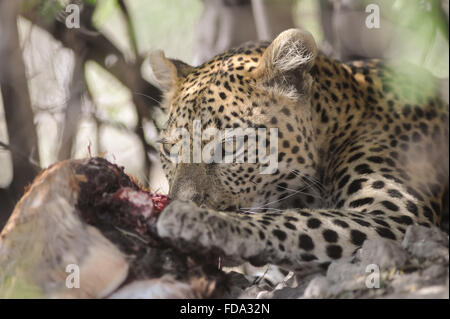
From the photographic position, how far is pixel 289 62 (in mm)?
4555

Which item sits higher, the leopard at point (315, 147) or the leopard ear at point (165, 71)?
the leopard ear at point (165, 71)

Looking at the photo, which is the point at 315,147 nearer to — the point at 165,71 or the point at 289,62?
the point at 289,62

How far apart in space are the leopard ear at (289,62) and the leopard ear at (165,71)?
0.96m

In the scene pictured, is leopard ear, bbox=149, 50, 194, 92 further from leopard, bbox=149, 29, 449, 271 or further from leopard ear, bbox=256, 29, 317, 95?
leopard ear, bbox=256, 29, 317, 95

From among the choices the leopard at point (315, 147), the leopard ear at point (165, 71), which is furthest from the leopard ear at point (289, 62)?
the leopard ear at point (165, 71)

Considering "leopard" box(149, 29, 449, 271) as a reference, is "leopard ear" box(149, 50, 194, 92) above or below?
above

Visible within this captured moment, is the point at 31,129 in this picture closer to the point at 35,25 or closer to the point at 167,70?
the point at 35,25

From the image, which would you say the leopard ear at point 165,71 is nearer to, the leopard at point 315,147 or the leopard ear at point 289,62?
the leopard at point 315,147

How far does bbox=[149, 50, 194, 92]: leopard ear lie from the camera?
17.6 feet

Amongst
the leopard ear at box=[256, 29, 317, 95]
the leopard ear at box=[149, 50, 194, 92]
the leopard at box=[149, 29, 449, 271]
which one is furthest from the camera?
the leopard ear at box=[149, 50, 194, 92]

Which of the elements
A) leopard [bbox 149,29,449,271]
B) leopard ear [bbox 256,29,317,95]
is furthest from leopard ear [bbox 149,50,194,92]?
leopard ear [bbox 256,29,317,95]

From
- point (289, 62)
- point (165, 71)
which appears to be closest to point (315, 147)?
point (289, 62)

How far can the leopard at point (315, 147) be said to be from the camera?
4016 mm

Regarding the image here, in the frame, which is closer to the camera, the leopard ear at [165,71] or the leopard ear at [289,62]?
the leopard ear at [289,62]
